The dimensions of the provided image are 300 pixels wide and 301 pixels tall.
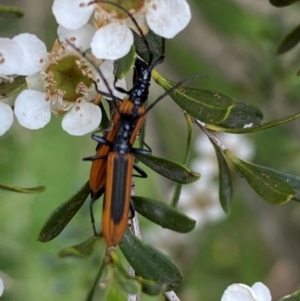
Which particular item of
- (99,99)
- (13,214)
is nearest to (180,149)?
(13,214)

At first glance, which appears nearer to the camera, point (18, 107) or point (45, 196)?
point (18, 107)

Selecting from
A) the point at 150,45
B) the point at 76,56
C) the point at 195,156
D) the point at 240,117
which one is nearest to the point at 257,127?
the point at 240,117

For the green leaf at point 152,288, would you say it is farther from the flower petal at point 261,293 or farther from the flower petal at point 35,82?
the flower petal at point 35,82

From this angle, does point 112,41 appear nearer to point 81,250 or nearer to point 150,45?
point 150,45

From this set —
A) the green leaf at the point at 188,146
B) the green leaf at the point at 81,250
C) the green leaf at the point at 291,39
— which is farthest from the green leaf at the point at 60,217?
the green leaf at the point at 291,39

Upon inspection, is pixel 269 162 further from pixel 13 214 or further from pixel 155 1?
pixel 155 1

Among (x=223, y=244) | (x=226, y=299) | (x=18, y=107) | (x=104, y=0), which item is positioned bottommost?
(x=223, y=244)
